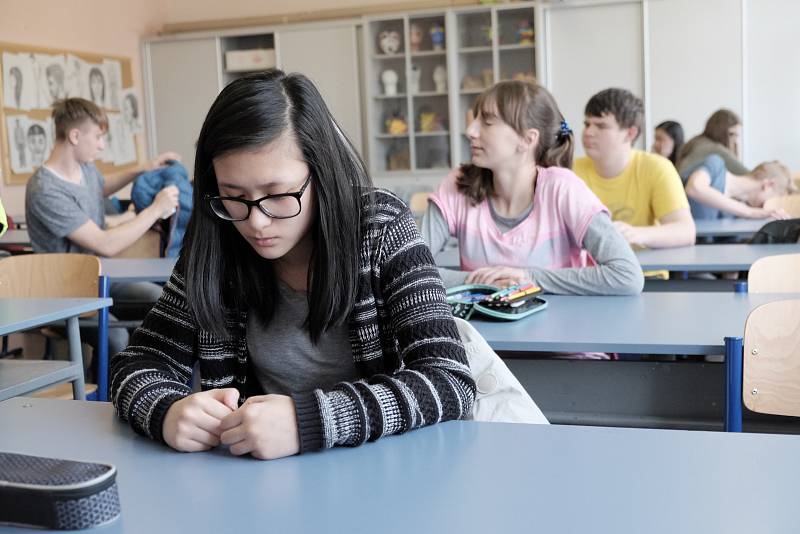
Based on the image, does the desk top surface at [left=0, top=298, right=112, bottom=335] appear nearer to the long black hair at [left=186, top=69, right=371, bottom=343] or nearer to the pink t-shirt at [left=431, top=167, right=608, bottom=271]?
the long black hair at [left=186, top=69, right=371, bottom=343]

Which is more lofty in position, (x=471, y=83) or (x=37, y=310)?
(x=471, y=83)

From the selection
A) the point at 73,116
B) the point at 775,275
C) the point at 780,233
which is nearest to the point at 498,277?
the point at 775,275

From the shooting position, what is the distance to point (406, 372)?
1221mm

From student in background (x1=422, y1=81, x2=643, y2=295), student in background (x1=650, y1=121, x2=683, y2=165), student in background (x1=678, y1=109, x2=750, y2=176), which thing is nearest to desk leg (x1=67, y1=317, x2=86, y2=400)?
student in background (x1=422, y1=81, x2=643, y2=295)

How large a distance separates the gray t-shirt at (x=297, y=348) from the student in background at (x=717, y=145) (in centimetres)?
400

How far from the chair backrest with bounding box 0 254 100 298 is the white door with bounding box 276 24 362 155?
504 cm

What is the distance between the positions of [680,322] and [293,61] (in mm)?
6363

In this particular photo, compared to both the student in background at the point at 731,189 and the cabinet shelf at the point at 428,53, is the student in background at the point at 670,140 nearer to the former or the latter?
the student in background at the point at 731,189

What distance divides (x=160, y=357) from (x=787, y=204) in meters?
3.89

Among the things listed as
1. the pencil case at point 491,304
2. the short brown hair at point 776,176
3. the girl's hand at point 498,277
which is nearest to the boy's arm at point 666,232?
the girl's hand at point 498,277

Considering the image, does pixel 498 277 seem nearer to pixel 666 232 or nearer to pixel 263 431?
pixel 666 232

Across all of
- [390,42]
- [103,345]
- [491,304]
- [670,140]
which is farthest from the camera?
[390,42]

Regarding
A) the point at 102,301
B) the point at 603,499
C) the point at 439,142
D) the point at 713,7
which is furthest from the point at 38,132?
the point at 603,499

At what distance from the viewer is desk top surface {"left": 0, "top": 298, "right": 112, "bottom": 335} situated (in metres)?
2.13
